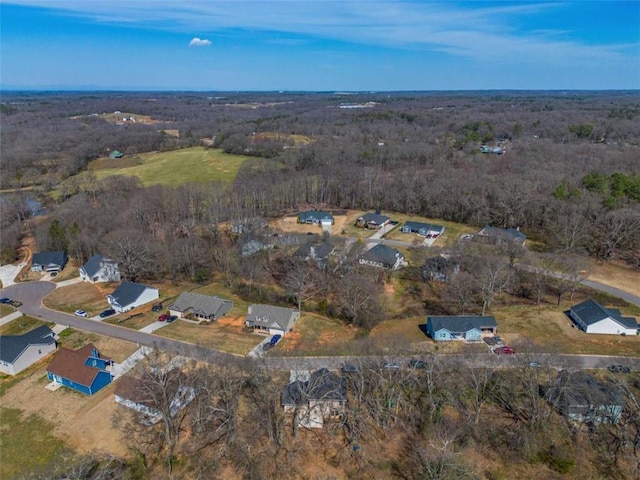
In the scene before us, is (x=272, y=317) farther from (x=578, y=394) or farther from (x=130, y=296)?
(x=578, y=394)

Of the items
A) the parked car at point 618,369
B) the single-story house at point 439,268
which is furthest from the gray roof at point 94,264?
the parked car at point 618,369

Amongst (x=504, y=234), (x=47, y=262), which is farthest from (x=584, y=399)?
(x=47, y=262)

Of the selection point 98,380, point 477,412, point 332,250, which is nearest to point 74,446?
point 98,380

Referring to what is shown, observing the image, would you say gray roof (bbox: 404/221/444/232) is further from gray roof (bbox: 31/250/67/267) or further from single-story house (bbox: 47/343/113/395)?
gray roof (bbox: 31/250/67/267)

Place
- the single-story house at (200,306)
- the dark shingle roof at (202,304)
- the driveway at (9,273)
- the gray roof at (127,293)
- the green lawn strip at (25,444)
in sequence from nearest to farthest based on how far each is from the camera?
1. the green lawn strip at (25,444)
2. the single-story house at (200,306)
3. the dark shingle roof at (202,304)
4. the gray roof at (127,293)
5. the driveway at (9,273)

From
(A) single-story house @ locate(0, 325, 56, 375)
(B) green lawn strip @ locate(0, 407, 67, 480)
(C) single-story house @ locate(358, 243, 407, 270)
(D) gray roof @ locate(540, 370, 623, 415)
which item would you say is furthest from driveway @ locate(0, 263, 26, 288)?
(D) gray roof @ locate(540, 370, 623, 415)

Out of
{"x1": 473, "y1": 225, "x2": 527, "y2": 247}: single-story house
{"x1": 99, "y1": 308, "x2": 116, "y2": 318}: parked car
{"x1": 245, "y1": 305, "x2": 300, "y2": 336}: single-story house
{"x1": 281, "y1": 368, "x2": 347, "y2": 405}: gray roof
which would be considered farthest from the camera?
{"x1": 473, "y1": 225, "x2": 527, "y2": 247}: single-story house

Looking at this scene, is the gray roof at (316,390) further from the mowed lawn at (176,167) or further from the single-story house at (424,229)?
the mowed lawn at (176,167)

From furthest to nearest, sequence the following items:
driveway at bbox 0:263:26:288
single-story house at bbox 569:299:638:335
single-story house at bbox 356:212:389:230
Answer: single-story house at bbox 356:212:389:230
driveway at bbox 0:263:26:288
single-story house at bbox 569:299:638:335
